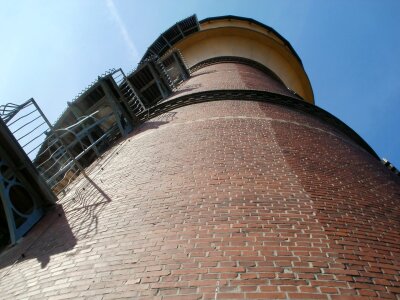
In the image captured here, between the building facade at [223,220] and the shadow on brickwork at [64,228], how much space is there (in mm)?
23

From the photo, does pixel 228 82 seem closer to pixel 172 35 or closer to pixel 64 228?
pixel 64 228

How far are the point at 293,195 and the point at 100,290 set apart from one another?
6.84 feet

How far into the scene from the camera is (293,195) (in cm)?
386

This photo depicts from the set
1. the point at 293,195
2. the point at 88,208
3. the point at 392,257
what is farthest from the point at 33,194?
the point at 392,257

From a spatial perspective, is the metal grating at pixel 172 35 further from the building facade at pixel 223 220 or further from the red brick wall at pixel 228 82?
the building facade at pixel 223 220

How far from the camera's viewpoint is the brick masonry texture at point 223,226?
9.02 ft

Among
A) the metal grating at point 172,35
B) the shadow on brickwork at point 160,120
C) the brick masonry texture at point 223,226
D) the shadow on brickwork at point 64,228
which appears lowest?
the brick masonry texture at point 223,226

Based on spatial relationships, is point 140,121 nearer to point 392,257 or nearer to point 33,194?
point 33,194

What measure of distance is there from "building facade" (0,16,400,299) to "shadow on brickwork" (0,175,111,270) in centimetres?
2

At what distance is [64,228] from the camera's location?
179 inches

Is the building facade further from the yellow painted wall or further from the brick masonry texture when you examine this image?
the yellow painted wall

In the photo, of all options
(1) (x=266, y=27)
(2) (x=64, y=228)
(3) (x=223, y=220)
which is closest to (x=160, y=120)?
(2) (x=64, y=228)

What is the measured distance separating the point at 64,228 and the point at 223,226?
2.25 meters

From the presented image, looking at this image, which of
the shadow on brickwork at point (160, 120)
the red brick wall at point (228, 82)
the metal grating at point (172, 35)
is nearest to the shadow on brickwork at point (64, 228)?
the shadow on brickwork at point (160, 120)
